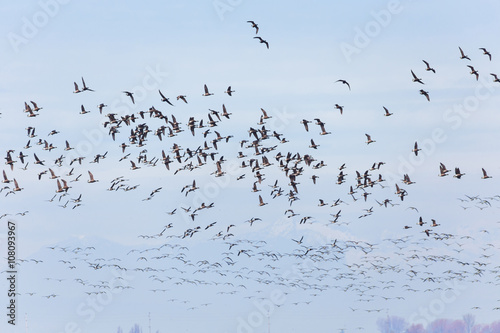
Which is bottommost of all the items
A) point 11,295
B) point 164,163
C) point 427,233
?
point 11,295

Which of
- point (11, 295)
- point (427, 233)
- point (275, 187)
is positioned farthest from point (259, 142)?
point (11, 295)

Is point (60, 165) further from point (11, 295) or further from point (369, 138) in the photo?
point (369, 138)

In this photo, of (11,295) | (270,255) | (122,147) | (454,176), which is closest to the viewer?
(11,295)

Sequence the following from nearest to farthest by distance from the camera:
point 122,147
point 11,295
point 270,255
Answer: point 11,295, point 122,147, point 270,255

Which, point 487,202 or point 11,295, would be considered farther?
point 487,202

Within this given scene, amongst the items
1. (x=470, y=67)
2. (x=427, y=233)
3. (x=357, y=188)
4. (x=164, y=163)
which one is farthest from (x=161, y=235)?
(x=470, y=67)

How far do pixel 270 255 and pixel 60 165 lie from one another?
1049 inches

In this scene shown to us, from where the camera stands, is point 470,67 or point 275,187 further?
point 275,187

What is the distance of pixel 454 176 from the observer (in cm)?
9669

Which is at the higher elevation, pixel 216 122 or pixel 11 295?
pixel 216 122

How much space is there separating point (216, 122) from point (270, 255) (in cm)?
2138

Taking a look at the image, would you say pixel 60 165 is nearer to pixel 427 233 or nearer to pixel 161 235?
pixel 161 235

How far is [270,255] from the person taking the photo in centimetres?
11625

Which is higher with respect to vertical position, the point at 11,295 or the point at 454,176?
the point at 454,176
